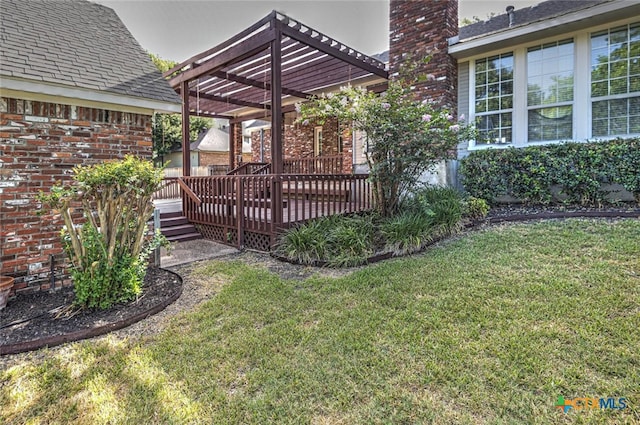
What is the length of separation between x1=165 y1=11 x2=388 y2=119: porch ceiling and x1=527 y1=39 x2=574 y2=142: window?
350 cm

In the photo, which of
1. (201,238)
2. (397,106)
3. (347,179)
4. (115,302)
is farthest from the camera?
(201,238)

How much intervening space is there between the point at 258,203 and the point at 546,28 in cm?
689

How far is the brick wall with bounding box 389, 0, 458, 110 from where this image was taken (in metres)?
8.15

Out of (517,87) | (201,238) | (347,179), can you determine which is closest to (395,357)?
(347,179)

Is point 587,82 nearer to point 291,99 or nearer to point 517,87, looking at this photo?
point 517,87

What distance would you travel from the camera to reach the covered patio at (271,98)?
6223 mm

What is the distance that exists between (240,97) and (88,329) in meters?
9.59

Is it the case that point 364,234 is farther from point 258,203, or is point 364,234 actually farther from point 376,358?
point 376,358

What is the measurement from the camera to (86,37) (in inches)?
223

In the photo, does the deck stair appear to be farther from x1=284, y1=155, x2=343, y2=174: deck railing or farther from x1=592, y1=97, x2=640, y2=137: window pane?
x1=592, y1=97, x2=640, y2=137: window pane

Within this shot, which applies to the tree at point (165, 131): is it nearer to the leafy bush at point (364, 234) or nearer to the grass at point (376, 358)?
the leafy bush at point (364, 234)

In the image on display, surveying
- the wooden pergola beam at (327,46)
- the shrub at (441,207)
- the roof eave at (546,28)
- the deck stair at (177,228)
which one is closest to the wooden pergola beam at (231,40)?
the wooden pergola beam at (327,46)

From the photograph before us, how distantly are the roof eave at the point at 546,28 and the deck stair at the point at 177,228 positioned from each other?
24.4ft

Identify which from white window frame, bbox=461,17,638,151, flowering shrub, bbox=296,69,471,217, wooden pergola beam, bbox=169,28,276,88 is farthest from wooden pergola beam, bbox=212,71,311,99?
white window frame, bbox=461,17,638,151
